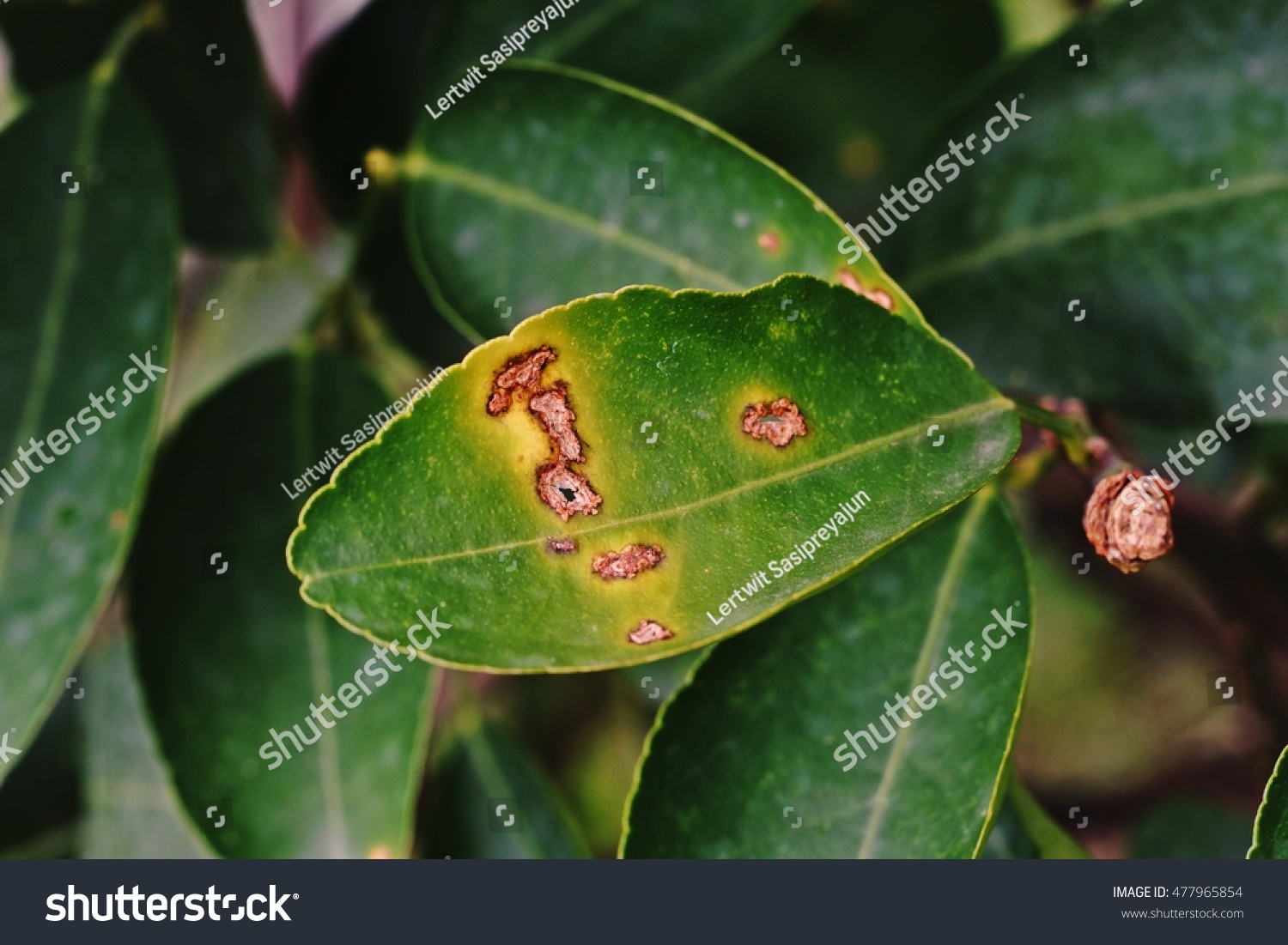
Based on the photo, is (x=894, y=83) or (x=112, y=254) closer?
(x=112, y=254)

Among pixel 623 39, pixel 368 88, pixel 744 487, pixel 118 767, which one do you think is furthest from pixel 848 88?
pixel 118 767

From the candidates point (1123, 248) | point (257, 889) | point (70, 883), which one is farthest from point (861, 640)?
point (70, 883)

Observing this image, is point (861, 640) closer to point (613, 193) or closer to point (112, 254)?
point (613, 193)

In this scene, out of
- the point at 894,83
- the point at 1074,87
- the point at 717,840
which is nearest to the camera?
the point at 717,840

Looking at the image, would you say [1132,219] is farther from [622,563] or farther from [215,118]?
[215,118]

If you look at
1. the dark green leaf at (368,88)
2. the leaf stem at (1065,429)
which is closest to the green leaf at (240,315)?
the dark green leaf at (368,88)

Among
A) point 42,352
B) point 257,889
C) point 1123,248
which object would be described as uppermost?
point 42,352

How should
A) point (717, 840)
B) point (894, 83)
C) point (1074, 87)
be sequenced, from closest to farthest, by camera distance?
point (717, 840), point (1074, 87), point (894, 83)
